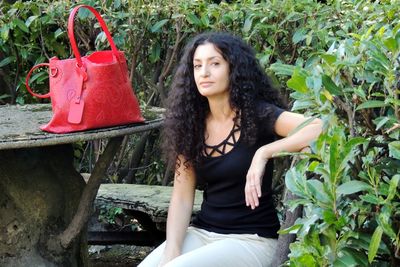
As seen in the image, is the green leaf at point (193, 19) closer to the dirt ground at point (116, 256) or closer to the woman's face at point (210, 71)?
the woman's face at point (210, 71)

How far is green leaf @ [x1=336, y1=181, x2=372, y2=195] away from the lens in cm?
172

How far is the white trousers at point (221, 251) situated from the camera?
9.48 ft

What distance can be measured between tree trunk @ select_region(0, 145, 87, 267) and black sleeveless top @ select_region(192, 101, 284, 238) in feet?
3.24

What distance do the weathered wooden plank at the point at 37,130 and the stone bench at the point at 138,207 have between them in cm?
67

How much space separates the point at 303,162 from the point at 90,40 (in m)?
3.08

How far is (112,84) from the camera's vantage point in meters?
3.44

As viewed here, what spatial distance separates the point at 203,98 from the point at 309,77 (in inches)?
53.9

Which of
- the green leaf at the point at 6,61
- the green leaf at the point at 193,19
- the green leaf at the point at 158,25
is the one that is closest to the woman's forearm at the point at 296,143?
the green leaf at the point at 193,19

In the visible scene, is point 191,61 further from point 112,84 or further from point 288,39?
point 288,39

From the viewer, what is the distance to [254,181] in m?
2.87

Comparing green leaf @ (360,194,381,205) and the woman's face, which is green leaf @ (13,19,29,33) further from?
green leaf @ (360,194,381,205)

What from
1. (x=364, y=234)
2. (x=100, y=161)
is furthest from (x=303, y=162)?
(x=100, y=161)

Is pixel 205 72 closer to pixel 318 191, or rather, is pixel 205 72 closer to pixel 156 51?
pixel 318 191

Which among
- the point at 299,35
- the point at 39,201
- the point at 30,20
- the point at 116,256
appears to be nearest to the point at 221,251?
the point at 39,201
